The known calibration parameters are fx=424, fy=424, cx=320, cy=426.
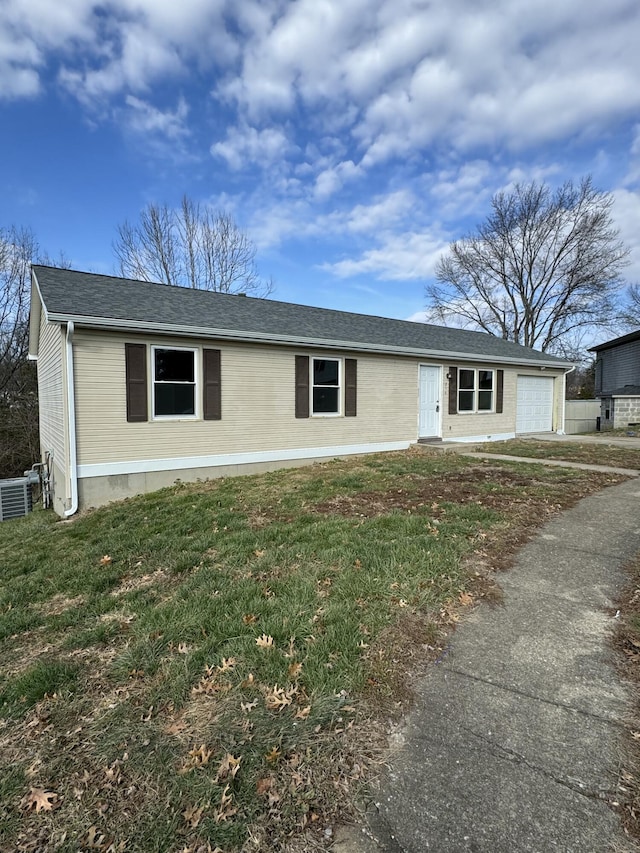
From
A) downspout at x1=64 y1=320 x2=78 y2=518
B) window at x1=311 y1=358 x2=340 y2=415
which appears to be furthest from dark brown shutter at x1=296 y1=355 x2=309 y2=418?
downspout at x1=64 y1=320 x2=78 y2=518

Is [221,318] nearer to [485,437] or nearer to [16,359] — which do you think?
[485,437]

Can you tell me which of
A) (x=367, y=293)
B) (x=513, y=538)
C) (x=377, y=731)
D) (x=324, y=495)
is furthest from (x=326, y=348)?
(x=367, y=293)

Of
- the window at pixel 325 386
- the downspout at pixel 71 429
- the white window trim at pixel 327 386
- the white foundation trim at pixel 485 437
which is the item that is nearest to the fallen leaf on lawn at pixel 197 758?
the downspout at pixel 71 429

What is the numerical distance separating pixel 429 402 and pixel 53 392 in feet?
30.9

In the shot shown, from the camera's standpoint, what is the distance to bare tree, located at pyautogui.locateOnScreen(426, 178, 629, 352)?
2738cm

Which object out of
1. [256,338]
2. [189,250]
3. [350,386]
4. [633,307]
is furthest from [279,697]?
[633,307]

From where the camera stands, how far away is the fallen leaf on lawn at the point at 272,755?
188 cm

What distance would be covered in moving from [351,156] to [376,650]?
14362mm

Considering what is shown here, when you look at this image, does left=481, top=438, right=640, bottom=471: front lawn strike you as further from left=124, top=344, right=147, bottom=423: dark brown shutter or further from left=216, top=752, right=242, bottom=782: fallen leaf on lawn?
left=216, top=752, right=242, bottom=782: fallen leaf on lawn

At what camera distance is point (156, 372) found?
7949 millimetres

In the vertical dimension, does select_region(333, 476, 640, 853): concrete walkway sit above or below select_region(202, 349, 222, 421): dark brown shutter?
below

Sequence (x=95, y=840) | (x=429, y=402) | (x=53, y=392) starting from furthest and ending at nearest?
(x=429, y=402), (x=53, y=392), (x=95, y=840)

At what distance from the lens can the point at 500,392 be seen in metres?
13.5

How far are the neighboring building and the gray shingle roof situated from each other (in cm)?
711
